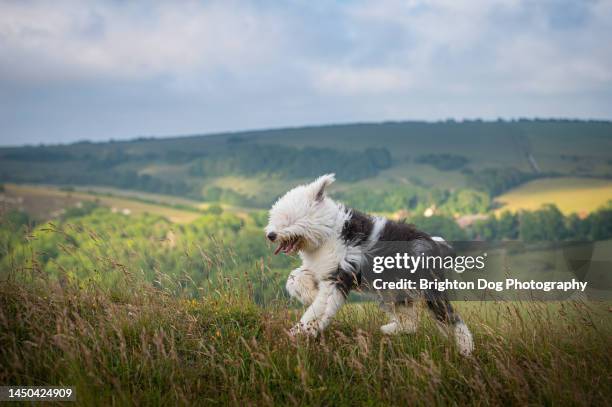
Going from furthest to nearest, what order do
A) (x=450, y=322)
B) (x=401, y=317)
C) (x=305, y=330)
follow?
(x=401, y=317)
(x=450, y=322)
(x=305, y=330)

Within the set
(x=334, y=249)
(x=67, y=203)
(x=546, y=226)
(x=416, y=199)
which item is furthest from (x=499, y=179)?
(x=334, y=249)

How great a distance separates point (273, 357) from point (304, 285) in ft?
3.71

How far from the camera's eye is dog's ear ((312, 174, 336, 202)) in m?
7.39

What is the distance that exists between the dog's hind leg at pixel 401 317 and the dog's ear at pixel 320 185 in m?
1.66

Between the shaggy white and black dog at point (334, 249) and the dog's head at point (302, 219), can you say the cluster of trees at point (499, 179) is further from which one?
the dog's head at point (302, 219)

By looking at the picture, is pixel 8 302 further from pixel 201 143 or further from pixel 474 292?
pixel 201 143

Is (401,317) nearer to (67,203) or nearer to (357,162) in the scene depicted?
(67,203)

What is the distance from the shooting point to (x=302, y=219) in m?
7.21

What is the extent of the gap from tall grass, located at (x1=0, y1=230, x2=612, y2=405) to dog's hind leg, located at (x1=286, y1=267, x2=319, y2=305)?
1.15 feet

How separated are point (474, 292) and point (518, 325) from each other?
0.99m

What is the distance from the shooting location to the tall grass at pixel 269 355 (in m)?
5.77

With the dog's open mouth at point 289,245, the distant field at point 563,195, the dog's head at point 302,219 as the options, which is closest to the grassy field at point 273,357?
the dog's open mouth at point 289,245

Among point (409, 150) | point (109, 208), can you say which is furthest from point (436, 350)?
point (409, 150)

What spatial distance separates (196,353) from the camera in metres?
6.62
